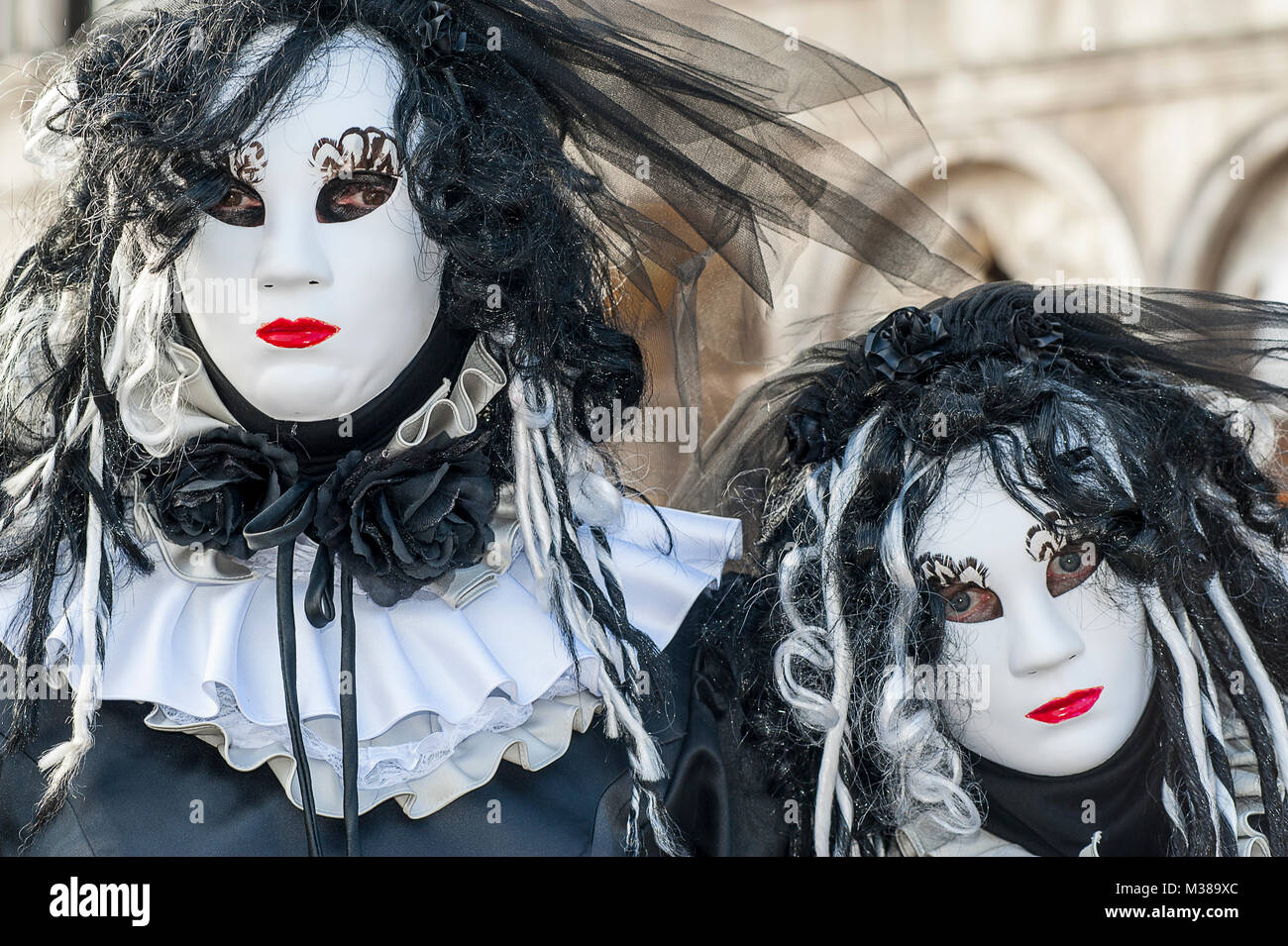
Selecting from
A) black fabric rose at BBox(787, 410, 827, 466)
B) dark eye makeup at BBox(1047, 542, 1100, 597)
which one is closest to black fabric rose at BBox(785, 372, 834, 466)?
black fabric rose at BBox(787, 410, 827, 466)

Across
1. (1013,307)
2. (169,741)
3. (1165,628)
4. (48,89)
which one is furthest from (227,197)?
(1165,628)

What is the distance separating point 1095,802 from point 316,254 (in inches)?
36.2

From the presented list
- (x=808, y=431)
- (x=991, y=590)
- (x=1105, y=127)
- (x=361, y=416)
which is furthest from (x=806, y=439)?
(x=1105, y=127)

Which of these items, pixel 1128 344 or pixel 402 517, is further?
pixel 1128 344

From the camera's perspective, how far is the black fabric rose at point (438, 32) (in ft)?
4.78

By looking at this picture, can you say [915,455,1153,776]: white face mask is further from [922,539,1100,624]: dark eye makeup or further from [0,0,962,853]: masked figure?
[0,0,962,853]: masked figure

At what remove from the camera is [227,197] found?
142 centimetres

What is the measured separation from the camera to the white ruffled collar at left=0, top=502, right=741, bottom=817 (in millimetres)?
1380

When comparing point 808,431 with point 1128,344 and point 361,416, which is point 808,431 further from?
point 361,416

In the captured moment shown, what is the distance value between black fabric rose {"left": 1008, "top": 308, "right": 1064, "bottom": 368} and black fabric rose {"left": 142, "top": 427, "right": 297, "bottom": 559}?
735 mm

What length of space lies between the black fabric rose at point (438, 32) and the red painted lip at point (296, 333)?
302 millimetres

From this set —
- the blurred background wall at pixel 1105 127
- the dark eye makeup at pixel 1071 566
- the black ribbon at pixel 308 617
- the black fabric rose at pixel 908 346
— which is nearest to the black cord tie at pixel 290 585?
the black ribbon at pixel 308 617

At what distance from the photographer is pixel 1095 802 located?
1.46 m
